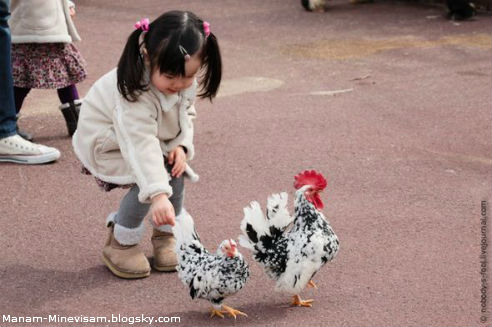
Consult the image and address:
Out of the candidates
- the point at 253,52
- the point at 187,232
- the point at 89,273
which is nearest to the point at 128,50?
the point at 187,232

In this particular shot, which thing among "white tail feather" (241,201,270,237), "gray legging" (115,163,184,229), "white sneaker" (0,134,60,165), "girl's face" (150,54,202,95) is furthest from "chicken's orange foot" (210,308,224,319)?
"white sneaker" (0,134,60,165)

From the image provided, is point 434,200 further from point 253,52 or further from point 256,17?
point 256,17

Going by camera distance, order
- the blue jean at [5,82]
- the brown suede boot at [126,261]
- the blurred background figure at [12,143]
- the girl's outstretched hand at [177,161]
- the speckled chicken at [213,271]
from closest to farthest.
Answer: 1. the speckled chicken at [213,271]
2. the girl's outstretched hand at [177,161]
3. the brown suede boot at [126,261]
4. the blue jean at [5,82]
5. the blurred background figure at [12,143]

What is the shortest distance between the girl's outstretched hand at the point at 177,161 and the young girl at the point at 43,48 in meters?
1.92

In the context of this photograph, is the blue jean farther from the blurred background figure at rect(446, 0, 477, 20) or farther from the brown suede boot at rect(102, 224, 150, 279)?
the blurred background figure at rect(446, 0, 477, 20)

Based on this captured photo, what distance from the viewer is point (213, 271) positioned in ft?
11.9

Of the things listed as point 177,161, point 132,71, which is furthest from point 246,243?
point 132,71

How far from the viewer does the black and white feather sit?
3670 mm

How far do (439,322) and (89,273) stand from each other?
1.58 meters

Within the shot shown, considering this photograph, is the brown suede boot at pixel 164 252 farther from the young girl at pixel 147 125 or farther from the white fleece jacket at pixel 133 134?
the white fleece jacket at pixel 133 134

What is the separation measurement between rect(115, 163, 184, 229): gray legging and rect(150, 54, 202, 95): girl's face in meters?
0.42

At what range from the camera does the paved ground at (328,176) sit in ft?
12.9

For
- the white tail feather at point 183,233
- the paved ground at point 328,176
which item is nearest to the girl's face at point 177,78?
the white tail feather at point 183,233

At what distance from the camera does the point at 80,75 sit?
580 cm
